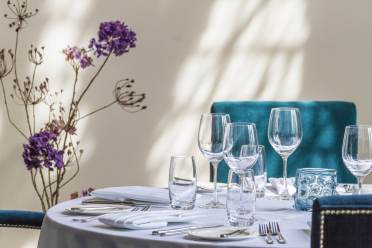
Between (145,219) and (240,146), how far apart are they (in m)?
0.33

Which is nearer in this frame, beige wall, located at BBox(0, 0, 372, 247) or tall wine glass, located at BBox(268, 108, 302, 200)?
tall wine glass, located at BBox(268, 108, 302, 200)

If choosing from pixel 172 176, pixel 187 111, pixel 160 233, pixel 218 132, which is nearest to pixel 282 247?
pixel 160 233

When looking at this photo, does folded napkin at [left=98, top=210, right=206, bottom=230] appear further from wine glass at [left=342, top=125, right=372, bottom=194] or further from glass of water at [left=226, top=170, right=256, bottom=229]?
wine glass at [left=342, top=125, right=372, bottom=194]

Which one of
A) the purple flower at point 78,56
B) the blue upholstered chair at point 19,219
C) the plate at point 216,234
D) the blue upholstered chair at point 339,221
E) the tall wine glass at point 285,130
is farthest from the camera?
the purple flower at point 78,56

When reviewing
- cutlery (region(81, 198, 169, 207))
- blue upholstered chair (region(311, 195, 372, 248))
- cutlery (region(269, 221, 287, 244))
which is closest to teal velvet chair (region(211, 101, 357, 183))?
cutlery (region(81, 198, 169, 207))

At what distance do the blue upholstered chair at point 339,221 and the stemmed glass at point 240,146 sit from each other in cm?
69

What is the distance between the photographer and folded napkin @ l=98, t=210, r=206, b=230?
1594 millimetres

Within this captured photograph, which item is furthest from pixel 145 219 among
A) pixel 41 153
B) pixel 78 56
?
pixel 78 56

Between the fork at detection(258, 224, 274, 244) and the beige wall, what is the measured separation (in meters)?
2.04

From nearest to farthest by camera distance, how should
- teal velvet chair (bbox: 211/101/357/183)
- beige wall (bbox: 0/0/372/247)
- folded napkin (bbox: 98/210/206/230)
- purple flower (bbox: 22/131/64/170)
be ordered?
folded napkin (bbox: 98/210/206/230)
teal velvet chair (bbox: 211/101/357/183)
purple flower (bbox: 22/131/64/170)
beige wall (bbox: 0/0/372/247)

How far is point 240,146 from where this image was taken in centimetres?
182

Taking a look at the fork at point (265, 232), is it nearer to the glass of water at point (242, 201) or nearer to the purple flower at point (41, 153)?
the glass of water at point (242, 201)

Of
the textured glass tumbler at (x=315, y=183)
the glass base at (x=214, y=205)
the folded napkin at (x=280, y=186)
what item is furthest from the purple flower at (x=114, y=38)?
the textured glass tumbler at (x=315, y=183)

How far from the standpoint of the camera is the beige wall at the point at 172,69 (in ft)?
12.0
